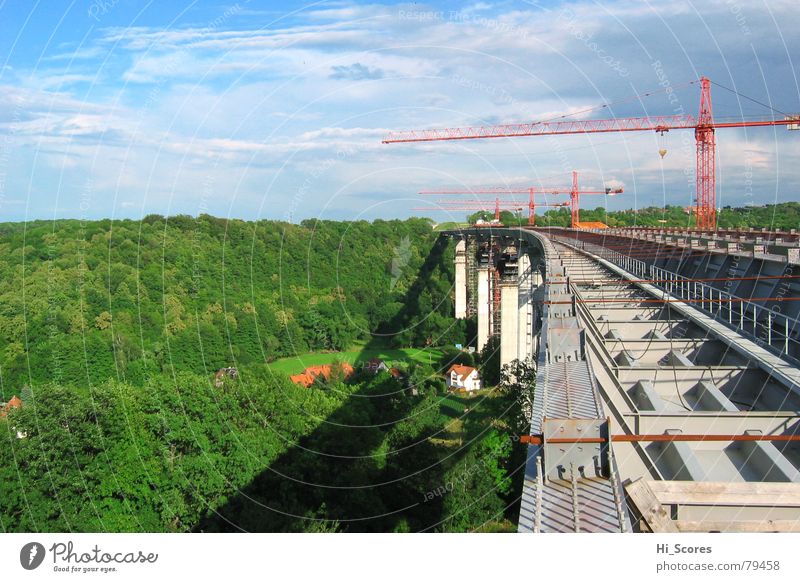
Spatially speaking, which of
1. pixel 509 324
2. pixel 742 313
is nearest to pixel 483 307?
pixel 509 324

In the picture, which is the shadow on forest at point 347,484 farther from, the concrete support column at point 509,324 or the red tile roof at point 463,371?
the red tile roof at point 463,371

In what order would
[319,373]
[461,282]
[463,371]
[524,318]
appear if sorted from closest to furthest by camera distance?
[319,373] < [524,318] < [463,371] < [461,282]

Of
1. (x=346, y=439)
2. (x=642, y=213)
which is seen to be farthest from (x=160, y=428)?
(x=642, y=213)

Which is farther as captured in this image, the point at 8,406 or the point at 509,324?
the point at 509,324

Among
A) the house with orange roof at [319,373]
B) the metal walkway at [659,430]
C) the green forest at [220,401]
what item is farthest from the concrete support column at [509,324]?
the metal walkway at [659,430]

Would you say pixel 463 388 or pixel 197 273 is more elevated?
pixel 197 273

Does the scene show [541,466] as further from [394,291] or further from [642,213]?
[642,213]

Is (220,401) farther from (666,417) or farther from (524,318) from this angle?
(524,318)
